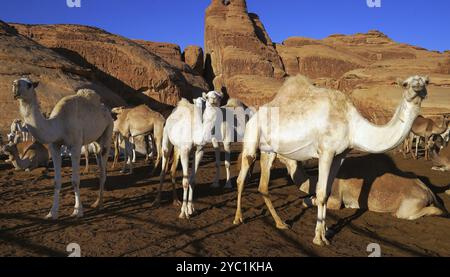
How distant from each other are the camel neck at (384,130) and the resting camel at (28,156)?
10323mm

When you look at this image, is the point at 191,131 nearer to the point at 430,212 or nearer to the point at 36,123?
the point at 36,123

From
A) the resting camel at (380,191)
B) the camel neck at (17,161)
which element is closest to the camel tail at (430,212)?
the resting camel at (380,191)

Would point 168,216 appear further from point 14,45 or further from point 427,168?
point 14,45

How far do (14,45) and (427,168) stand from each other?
27161 mm

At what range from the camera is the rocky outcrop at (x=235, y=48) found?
185 feet

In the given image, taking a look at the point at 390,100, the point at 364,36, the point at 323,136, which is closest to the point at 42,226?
the point at 323,136

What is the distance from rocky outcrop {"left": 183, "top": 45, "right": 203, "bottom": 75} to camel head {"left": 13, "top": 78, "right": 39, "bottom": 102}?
179 feet

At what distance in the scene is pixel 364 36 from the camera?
71562mm

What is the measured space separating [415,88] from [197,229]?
3852mm

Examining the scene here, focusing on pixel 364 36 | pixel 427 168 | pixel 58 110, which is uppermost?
pixel 364 36

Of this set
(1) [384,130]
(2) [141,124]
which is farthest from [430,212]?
(2) [141,124]

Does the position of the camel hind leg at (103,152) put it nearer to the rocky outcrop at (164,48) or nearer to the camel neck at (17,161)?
the camel neck at (17,161)

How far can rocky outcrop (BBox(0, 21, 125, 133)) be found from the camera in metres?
21.5

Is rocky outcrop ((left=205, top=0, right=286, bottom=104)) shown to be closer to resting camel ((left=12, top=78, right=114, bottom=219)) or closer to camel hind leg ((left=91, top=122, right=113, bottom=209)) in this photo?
camel hind leg ((left=91, top=122, right=113, bottom=209))
